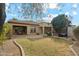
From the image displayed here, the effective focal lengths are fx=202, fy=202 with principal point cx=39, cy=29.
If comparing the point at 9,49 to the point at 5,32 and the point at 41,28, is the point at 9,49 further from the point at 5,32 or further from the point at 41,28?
the point at 41,28

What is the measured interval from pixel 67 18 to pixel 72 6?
0.31ft

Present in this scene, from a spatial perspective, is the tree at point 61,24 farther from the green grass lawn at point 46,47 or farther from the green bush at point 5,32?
the green bush at point 5,32

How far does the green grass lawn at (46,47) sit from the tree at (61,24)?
74 millimetres

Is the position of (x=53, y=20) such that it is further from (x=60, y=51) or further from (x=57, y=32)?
(x=60, y=51)

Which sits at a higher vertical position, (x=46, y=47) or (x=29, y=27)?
(x=29, y=27)

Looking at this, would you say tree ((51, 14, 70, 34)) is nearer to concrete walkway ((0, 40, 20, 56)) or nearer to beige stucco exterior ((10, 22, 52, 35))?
beige stucco exterior ((10, 22, 52, 35))

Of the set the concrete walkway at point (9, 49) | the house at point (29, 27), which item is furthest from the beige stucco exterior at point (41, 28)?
the concrete walkway at point (9, 49)

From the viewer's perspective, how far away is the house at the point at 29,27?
4.81 feet

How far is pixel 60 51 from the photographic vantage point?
4.75 ft

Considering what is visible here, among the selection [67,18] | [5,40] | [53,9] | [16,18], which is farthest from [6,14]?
[67,18]

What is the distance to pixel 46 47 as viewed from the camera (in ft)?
4.78

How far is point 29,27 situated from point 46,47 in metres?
0.19

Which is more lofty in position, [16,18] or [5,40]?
[16,18]

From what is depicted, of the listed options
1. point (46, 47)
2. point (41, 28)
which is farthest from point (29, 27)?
point (46, 47)
